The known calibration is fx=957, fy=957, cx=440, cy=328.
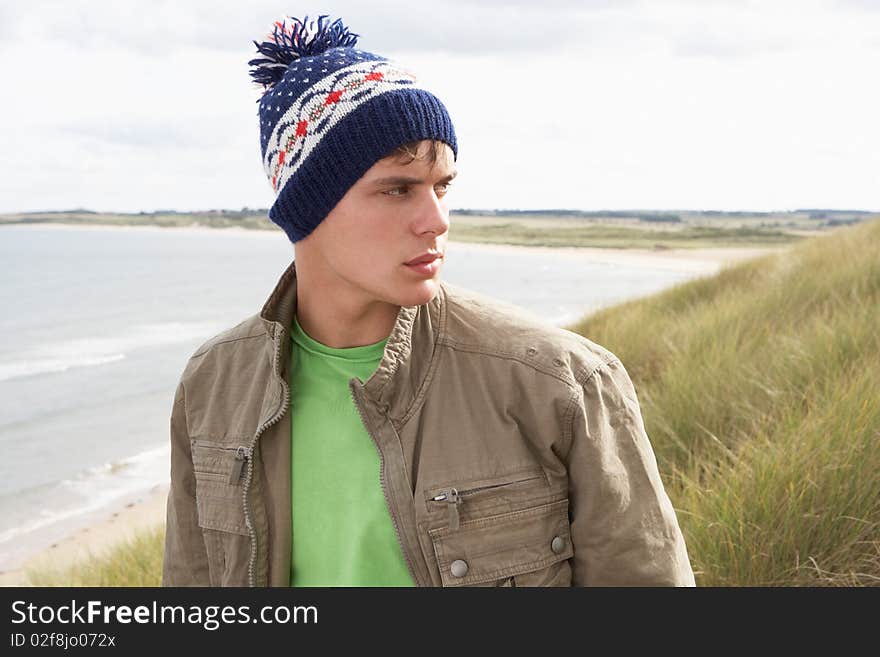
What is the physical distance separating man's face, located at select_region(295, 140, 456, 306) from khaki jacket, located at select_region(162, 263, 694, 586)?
0.33 feet

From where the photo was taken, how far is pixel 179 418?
2.53 m

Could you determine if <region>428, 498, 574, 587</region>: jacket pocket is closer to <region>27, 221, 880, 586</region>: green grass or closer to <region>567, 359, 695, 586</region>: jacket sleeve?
<region>567, 359, 695, 586</region>: jacket sleeve

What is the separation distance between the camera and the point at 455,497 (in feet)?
6.86

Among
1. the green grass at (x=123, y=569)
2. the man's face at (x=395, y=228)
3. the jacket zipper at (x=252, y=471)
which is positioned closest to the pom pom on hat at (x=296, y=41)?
the man's face at (x=395, y=228)

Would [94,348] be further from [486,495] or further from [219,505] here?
[486,495]

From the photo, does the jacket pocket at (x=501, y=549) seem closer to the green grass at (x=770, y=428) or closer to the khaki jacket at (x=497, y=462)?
the khaki jacket at (x=497, y=462)

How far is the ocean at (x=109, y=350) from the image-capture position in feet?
37.3

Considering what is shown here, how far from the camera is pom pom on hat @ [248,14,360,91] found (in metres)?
2.45

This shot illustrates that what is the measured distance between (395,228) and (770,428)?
9.69ft

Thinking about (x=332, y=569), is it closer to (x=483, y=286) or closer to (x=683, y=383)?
(x=683, y=383)

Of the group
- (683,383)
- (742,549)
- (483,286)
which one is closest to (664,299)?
(683,383)

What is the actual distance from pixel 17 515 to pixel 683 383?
8349mm

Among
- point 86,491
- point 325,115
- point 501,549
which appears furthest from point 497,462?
point 86,491

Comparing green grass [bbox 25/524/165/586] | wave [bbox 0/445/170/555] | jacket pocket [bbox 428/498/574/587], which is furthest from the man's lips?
wave [bbox 0/445/170/555]
